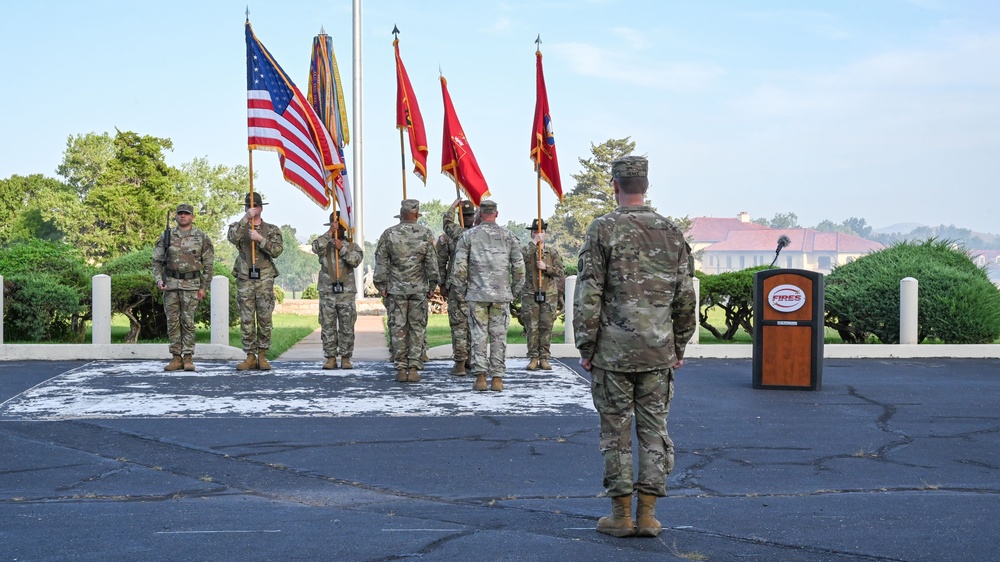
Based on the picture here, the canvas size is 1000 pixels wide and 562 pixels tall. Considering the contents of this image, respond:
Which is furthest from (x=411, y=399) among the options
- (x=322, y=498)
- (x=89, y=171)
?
(x=89, y=171)

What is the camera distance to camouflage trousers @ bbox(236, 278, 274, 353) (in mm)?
13750

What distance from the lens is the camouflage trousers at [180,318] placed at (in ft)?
44.8

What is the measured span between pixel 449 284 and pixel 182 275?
11.6 ft

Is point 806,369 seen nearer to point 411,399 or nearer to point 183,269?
point 411,399

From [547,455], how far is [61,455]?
3885mm

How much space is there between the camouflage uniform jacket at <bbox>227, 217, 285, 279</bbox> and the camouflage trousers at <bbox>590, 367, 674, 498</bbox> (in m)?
8.54

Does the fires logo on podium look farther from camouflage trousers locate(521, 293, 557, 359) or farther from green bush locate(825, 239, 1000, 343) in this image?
green bush locate(825, 239, 1000, 343)

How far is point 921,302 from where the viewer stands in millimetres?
17766

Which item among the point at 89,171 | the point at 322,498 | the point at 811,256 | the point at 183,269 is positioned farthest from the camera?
the point at 811,256

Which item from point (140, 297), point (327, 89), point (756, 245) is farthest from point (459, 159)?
point (756, 245)

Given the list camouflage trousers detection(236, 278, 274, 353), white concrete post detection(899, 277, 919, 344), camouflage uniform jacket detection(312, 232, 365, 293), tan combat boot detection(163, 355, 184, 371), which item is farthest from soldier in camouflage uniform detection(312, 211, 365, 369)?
white concrete post detection(899, 277, 919, 344)

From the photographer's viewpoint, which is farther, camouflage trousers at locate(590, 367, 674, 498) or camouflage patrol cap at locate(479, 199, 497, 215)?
camouflage patrol cap at locate(479, 199, 497, 215)

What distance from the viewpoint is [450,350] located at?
15984 mm

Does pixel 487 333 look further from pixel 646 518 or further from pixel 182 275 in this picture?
pixel 646 518
